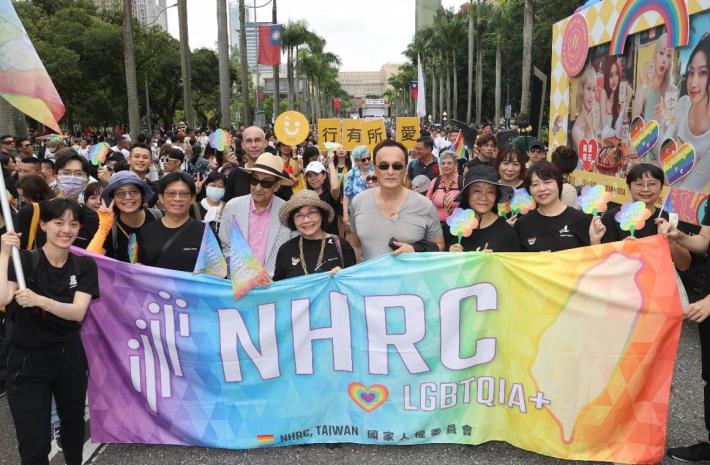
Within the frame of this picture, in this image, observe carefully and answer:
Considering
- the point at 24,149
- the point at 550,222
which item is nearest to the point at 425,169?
the point at 550,222

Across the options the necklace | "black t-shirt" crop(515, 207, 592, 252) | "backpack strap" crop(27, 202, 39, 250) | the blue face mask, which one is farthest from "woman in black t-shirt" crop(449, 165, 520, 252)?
the blue face mask

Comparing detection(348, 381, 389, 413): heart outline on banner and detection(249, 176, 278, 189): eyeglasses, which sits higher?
detection(249, 176, 278, 189): eyeglasses

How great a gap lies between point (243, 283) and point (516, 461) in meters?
1.91

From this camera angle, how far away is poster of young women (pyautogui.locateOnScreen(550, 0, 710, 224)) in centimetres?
560

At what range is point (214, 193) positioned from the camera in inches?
229

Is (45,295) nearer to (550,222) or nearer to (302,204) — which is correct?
(302,204)

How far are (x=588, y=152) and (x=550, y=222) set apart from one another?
485 centimetres

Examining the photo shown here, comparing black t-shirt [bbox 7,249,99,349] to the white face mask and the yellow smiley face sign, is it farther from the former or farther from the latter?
the yellow smiley face sign

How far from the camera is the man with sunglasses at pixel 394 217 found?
12.7 feet

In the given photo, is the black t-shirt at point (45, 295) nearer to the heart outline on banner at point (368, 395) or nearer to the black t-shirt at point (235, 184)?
the heart outline on banner at point (368, 395)

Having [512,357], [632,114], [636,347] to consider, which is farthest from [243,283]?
[632,114]

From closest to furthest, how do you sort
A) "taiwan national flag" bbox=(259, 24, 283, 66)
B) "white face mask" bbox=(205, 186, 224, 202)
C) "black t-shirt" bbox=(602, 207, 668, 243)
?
1. "black t-shirt" bbox=(602, 207, 668, 243)
2. "white face mask" bbox=(205, 186, 224, 202)
3. "taiwan national flag" bbox=(259, 24, 283, 66)

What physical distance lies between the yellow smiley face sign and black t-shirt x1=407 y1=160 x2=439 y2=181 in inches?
68.8

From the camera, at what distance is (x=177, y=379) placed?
145 inches
